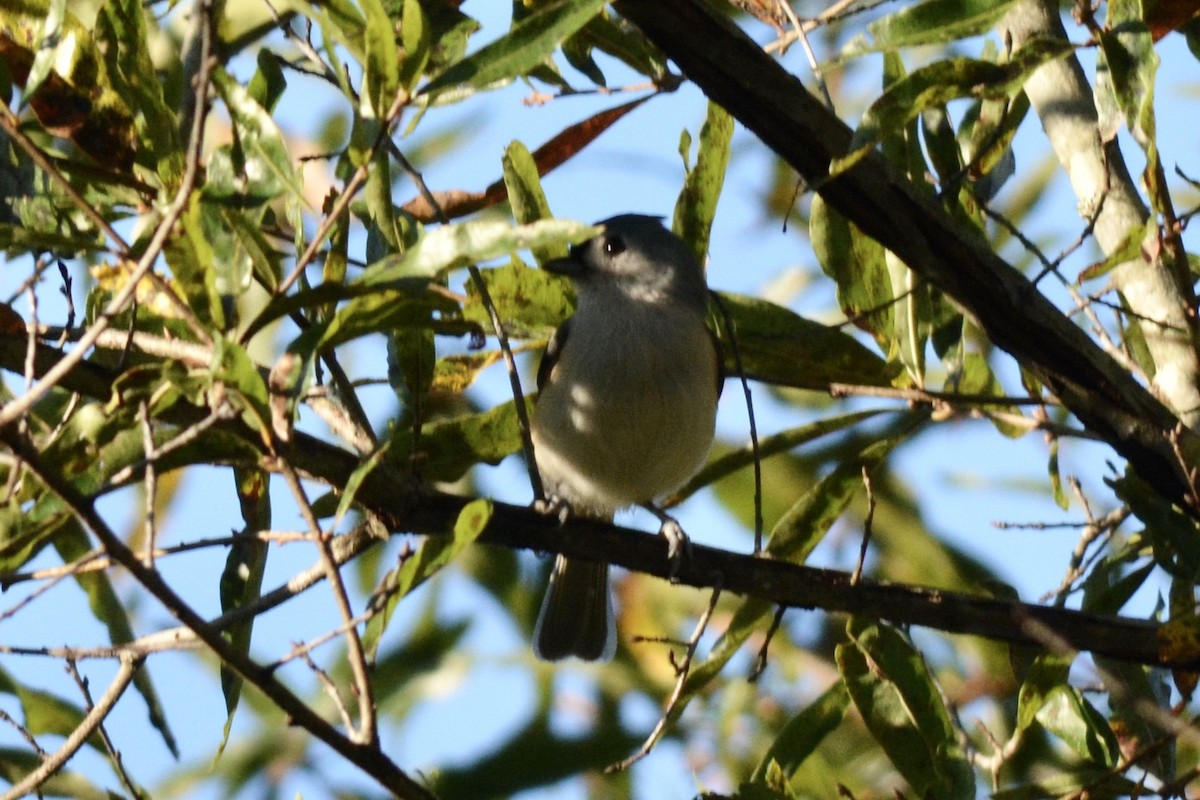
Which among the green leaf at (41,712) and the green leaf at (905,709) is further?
the green leaf at (41,712)

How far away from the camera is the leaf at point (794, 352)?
2.62m

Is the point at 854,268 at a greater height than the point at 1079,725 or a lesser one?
greater

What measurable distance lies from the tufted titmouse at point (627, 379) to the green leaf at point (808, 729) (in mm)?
608

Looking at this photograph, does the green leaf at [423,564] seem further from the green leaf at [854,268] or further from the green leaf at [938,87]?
the green leaf at [854,268]

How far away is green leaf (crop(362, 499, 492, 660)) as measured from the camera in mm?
1614

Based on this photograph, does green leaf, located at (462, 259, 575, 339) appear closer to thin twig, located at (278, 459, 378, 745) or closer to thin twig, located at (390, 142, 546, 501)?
thin twig, located at (390, 142, 546, 501)

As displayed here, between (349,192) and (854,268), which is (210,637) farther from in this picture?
(854,268)

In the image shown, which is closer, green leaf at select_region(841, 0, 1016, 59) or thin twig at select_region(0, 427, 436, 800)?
thin twig at select_region(0, 427, 436, 800)

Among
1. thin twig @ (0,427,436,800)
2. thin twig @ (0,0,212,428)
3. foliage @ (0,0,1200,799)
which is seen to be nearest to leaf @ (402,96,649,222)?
foliage @ (0,0,1200,799)

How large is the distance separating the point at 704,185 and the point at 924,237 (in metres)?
0.63

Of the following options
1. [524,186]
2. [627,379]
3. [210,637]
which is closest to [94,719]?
[210,637]

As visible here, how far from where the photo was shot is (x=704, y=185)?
104 inches

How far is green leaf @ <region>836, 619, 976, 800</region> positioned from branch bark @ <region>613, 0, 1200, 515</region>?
0.48m

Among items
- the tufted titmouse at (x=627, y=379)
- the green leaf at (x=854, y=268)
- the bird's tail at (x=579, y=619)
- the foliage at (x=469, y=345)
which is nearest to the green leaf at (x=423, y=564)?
the foliage at (x=469, y=345)
